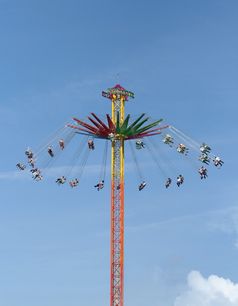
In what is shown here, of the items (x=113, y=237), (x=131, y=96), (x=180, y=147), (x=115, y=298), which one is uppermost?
(x=131, y=96)

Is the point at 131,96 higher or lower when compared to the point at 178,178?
higher

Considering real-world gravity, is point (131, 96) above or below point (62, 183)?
above

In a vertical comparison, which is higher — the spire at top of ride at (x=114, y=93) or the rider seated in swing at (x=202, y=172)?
the spire at top of ride at (x=114, y=93)

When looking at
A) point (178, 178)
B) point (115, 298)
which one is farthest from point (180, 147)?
point (115, 298)

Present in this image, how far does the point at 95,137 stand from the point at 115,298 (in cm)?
2851

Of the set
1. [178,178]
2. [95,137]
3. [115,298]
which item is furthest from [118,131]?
[115,298]

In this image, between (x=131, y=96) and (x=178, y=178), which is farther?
(x=131, y=96)

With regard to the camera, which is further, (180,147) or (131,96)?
(131,96)

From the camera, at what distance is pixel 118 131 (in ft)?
559

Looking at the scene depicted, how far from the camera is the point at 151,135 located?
6737 inches

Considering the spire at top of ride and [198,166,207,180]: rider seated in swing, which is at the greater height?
the spire at top of ride

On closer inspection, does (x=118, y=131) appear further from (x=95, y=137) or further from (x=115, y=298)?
(x=115, y=298)

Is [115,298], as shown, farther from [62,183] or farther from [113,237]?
[62,183]

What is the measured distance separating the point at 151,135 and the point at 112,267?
24.3 metres
